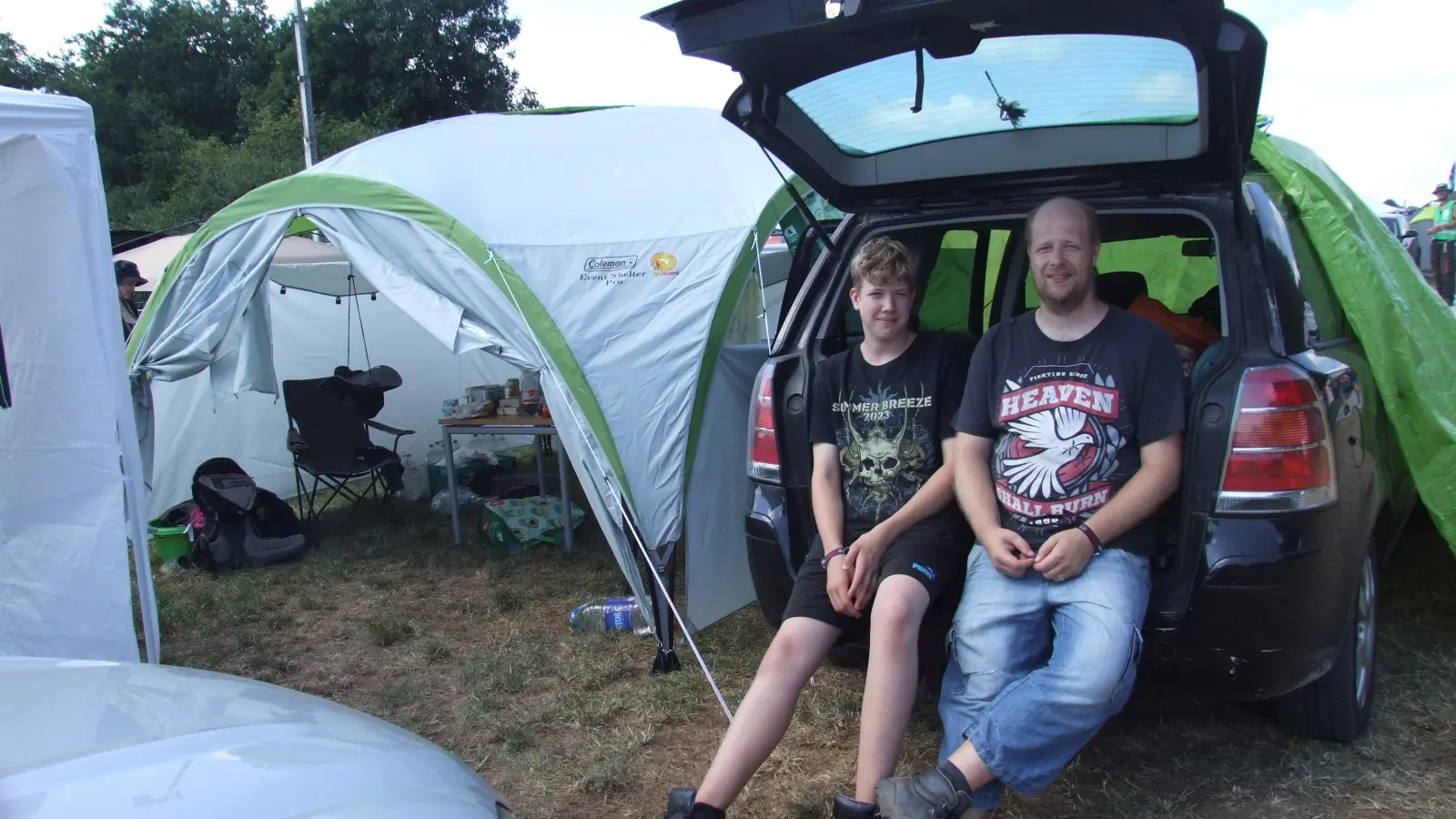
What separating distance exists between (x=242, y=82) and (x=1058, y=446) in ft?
125

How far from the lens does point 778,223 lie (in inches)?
179

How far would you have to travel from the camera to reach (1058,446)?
253 cm

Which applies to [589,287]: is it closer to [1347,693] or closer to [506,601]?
[506,601]

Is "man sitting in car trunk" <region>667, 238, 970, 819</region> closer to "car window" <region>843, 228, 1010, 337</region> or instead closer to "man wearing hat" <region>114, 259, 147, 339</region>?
"car window" <region>843, 228, 1010, 337</region>

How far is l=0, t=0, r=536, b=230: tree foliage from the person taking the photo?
27672mm

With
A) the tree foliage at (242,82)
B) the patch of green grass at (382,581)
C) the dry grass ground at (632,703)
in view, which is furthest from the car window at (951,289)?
the tree foliage at (242,82)

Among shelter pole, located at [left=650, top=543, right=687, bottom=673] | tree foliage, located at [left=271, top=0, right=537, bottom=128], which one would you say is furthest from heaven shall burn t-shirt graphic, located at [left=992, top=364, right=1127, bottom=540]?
tree foliage, located at [left=271, top=0, right=537, bottom=128]

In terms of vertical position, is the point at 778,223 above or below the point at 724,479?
above

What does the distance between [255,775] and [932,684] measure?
2.29 meters

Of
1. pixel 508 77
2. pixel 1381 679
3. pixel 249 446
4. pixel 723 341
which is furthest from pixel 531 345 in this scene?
pixel 508 77

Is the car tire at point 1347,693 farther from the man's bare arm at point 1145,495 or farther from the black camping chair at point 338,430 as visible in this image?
the black camping chair at point 338,430

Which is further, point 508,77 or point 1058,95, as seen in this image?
point 508,77

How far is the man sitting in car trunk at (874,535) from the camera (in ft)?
7.94

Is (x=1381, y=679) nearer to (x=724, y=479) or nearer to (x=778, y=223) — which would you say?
(x=724, y=479)
